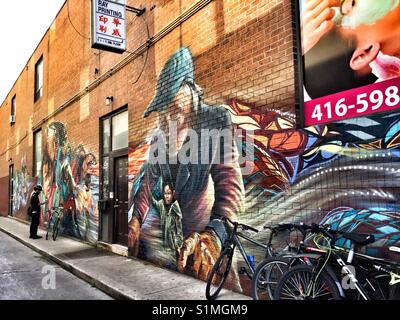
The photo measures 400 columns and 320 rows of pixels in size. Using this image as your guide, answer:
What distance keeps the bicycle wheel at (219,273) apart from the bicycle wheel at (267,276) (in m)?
0.81

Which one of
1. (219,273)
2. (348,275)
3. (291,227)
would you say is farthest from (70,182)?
(348,275)

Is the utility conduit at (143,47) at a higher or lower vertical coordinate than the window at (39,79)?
lower

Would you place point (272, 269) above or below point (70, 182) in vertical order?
below

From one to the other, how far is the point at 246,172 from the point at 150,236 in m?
3.16

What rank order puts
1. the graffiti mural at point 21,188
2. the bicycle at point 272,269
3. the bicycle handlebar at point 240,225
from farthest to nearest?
the graffiti mural at point 21,188
the bicycle handlebar at point 240,225
the bicycle at point 272,269

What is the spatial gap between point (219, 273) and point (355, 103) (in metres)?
2.93

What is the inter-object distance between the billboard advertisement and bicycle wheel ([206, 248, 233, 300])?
7.16 feet

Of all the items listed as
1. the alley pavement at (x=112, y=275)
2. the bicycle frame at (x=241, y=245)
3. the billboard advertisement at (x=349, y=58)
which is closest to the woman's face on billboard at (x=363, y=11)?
the billboard advertisement at (x=349, y=58)

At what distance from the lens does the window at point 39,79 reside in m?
17.6

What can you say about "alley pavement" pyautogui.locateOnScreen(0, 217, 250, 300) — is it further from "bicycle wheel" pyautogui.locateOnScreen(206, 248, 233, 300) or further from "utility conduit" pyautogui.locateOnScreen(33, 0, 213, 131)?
"utility conduit" pyautogui.locateOnScreen(33, 0, 213, 131)

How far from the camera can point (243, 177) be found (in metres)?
5.45

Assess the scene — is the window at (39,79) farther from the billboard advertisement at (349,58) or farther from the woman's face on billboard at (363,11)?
the woman's face on billboard at (363,11)

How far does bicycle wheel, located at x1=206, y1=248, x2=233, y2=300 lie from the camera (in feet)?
16.7

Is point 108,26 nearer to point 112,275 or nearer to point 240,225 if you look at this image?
point 112,275
